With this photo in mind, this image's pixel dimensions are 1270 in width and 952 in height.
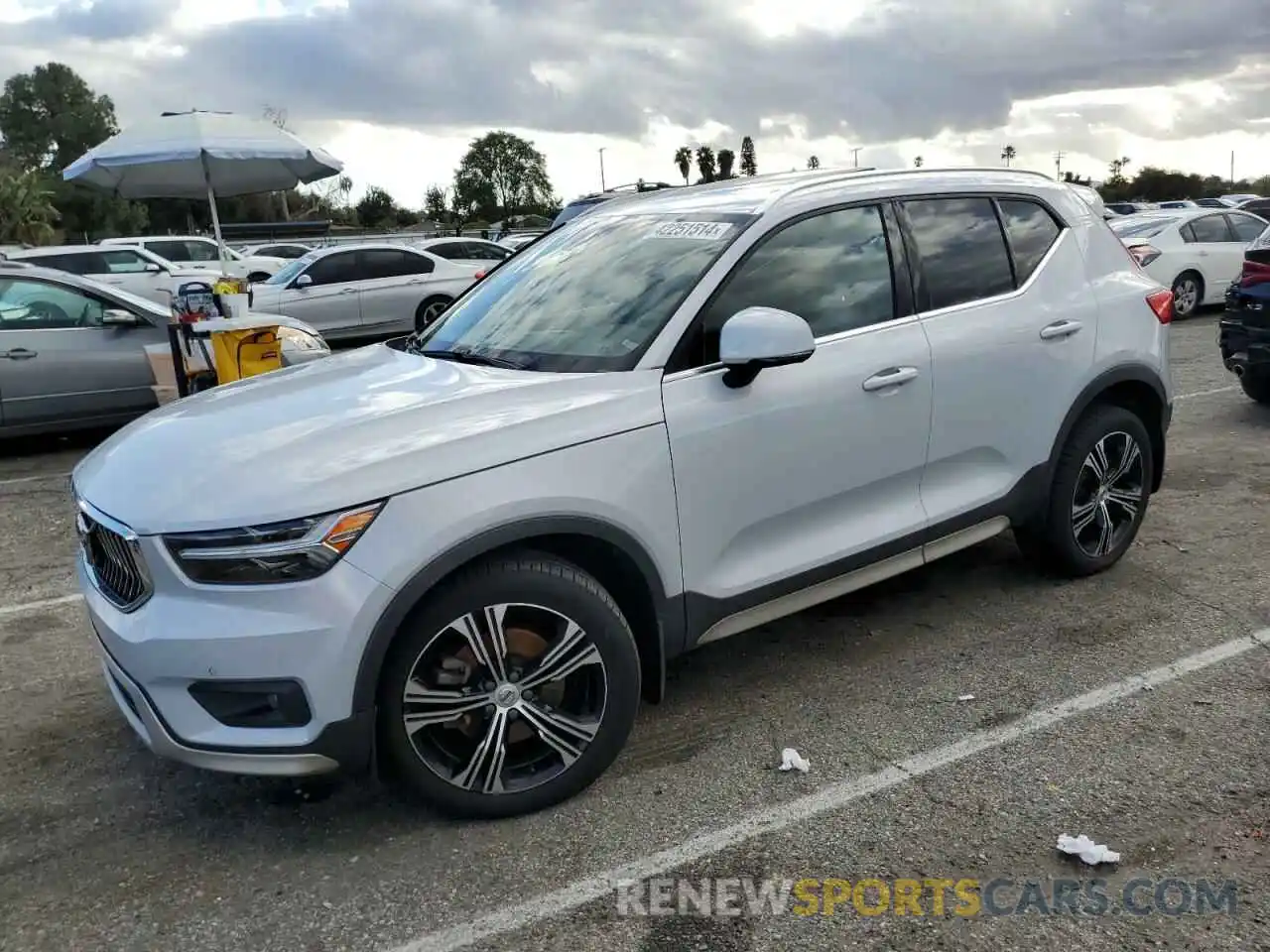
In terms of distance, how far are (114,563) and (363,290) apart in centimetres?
1194

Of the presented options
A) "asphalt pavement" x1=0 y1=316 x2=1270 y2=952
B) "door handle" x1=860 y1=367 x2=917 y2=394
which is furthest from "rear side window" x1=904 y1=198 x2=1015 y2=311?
"asphalt pavement" x1=0 y1=316 x2=1270 y2=952

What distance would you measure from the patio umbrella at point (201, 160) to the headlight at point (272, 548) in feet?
28.7

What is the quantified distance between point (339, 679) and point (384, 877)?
1.94 feet

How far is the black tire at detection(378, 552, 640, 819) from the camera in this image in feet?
9.35

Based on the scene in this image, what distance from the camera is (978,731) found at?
347 cm

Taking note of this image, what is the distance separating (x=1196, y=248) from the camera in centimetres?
1437

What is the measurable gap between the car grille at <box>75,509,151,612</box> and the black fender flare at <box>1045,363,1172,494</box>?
11.3ft

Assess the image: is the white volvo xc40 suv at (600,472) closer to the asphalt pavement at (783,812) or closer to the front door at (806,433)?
the front door at (806,433)

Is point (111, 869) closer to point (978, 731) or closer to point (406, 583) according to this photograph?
point (406, 583)

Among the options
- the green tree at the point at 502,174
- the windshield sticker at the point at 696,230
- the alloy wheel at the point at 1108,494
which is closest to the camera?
the windshield sticker at the point at 696,230

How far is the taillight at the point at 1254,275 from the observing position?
775 centimetres

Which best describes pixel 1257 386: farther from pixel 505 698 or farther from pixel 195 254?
pixel 195 254

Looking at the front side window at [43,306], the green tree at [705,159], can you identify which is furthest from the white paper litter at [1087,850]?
the green tree at [705,159]

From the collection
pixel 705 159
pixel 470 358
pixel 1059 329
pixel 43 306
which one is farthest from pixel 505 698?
pixel 705 159
